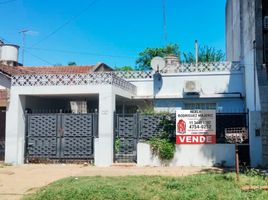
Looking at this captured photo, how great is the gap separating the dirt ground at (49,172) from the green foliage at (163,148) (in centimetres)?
61

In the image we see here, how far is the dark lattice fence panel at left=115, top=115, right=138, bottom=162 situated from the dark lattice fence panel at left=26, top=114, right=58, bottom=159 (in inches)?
93.4

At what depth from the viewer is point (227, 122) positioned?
46.6ft

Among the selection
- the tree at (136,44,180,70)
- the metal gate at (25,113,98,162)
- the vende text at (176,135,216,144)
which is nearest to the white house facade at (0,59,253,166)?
the metal gate at (25,113,98,162)

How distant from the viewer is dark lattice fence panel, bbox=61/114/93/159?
48.6ft

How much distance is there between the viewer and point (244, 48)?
54.9 feet

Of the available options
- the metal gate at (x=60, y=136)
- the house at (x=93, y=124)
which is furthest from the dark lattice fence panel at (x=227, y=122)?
the metal gate at (x=60, y=136)

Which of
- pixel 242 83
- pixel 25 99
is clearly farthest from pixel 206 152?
pixel 25 99

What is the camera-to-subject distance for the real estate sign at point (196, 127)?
14.0 meters

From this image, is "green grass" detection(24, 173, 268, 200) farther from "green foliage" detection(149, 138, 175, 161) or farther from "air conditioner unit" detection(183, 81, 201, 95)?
"air conditioner unit" detection(183, 81, 201, 95)

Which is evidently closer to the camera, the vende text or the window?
the vende text

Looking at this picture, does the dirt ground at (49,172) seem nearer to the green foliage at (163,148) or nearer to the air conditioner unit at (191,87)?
the green foliage at (163,148)

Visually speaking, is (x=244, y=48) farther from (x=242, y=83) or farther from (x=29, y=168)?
(x=29, y=168)

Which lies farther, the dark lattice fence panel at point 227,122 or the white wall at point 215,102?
the white wall at point 215,102

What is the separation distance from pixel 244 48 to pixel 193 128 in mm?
4809
